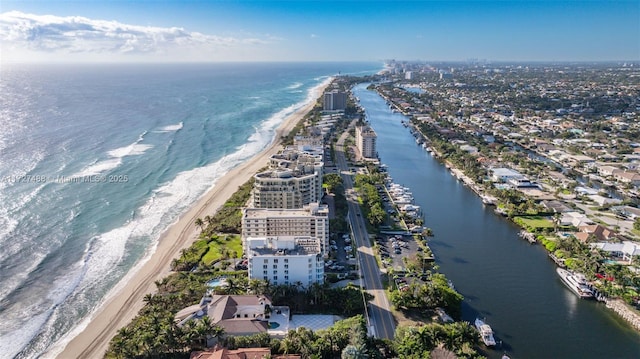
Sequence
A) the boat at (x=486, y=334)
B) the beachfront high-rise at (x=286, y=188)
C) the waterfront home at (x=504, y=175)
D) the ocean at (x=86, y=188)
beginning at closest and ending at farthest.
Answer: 1. the boat at (x=486, y=334)
2. the ocean at (x=86, y=188)
3. the beachfront high-rise at (x=286, y=188)
4. the waterfront home at (x=504, y=175)

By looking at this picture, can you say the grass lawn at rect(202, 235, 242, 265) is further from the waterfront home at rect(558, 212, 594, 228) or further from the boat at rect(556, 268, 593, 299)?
the waterfront home at rect(558, 212, 594, 228)

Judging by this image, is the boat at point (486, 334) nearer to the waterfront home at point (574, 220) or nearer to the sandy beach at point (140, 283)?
the waterfront home at point (574, 220)

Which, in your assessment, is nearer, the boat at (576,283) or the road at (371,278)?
the road at (371,278)

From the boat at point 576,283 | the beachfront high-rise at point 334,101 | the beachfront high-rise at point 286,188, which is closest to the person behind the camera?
the boat at point 576,283

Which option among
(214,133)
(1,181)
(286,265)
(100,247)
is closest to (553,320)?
(286,265)

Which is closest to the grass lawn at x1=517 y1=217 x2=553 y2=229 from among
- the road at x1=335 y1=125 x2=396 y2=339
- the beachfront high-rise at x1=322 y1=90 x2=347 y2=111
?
the road at x1=335 y1=125 x2=396 y2=339

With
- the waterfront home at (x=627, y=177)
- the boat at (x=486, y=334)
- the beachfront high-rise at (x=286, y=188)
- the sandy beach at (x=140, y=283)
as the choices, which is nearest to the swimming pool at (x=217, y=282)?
the sandy beach at (x=140, y=283)
